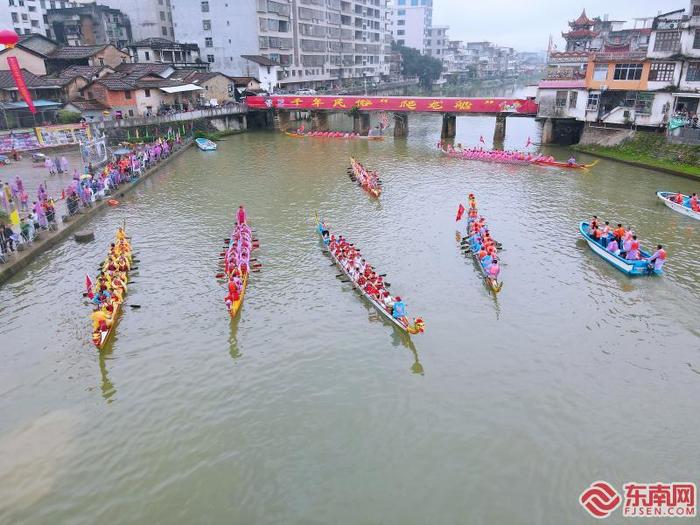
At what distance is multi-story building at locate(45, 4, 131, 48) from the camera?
72.1m

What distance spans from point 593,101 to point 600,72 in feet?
8.56

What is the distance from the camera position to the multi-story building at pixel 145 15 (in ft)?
253

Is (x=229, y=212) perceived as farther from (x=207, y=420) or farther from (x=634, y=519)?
(x=634, y=519)

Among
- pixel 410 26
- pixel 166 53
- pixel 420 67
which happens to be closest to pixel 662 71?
pixel 166 53

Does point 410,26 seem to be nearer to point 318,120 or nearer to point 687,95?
point 318,120

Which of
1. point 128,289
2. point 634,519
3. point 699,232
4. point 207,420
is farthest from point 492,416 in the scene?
point 699,232

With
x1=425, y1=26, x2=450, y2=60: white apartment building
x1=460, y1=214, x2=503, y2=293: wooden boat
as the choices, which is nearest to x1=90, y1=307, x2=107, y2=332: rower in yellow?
x1=460, y1=214, x2=503, y2=293: wooden boat

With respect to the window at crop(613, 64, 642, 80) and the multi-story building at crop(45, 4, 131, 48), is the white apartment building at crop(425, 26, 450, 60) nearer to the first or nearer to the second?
the multi-story building at crop(45, 4, 131, 48)

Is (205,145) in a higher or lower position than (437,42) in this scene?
lower

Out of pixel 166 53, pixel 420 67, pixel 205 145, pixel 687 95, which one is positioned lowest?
pixel 205 145

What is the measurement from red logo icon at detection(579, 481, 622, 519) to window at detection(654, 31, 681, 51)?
4202cm

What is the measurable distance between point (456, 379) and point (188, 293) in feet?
36.4

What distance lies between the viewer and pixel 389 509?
10.7 m

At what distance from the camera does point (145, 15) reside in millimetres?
77500
